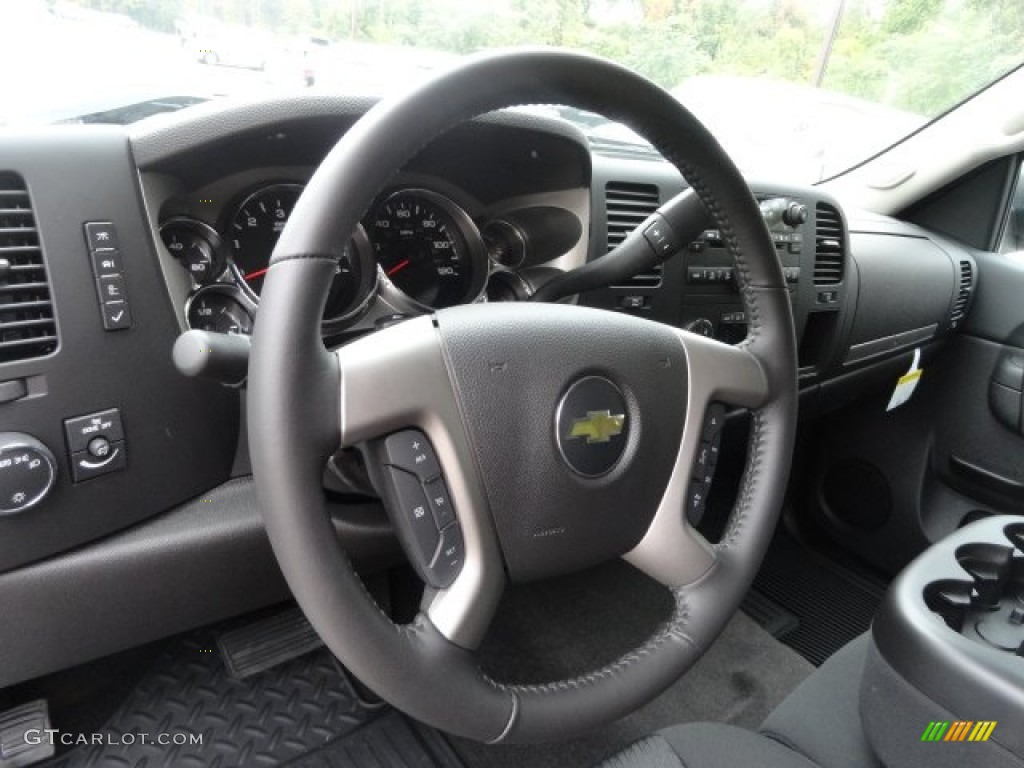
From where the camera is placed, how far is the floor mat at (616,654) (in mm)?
1568

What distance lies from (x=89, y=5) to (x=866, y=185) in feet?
6.80

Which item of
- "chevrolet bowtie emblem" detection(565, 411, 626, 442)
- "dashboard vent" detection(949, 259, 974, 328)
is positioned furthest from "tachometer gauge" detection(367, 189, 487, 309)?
"dashboard vent" detection(949, 259, 974, 328)

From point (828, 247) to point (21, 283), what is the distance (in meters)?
1.64

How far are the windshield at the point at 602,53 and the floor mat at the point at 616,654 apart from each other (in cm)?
109

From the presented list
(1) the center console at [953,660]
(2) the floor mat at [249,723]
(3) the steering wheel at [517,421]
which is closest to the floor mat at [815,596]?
(1) the center console at [953,660]

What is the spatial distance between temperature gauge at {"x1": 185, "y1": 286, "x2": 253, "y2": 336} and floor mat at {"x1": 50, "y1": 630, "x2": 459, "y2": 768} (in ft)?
2.42

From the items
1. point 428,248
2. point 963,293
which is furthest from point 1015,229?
point 428,248

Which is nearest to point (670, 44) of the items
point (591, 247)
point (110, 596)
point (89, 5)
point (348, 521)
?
point (591, 247)

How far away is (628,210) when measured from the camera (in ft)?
4.40

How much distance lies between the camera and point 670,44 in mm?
1695

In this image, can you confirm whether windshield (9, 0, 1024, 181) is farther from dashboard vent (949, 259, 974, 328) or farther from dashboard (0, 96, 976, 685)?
dashboard vent (949, 259, 974, 328)

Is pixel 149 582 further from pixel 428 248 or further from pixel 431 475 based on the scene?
pixel 428 248

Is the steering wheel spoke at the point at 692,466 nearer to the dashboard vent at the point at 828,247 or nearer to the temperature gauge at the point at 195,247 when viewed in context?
the temperature gauge at the point at 195,247

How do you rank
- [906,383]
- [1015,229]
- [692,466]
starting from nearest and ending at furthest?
[692,466], [906,383], [1015,229]
